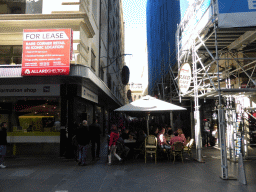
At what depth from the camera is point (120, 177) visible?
7090mm

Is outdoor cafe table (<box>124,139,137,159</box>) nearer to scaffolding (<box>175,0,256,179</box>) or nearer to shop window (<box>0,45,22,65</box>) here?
scaffolding (<box>175,0,256,179</box>)

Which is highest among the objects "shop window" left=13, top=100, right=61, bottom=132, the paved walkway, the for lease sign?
→ the for lease sign

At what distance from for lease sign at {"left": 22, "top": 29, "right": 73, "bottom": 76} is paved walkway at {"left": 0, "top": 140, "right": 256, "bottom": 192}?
366cm

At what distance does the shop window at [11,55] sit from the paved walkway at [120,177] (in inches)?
186

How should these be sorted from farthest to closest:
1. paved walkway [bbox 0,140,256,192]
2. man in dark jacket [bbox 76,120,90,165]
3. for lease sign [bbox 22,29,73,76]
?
man in dark jacket [bbox 76,120,90,165] → for lease sign [bbox 22,29,73,76] → paved walkway [bbox 0,140,256,192]

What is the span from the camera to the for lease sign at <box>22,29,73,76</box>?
8.82m

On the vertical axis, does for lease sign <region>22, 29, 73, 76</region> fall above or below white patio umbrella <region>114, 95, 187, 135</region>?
above

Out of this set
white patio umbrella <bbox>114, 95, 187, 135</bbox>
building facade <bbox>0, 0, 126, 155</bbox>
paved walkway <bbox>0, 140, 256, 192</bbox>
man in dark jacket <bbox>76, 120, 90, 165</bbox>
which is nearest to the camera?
paved walkway <bbox>0, 140, 256, 192</bbox>

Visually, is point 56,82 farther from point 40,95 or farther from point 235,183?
point 235,183

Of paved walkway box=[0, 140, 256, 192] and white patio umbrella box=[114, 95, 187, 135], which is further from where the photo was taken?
white patio umbrella box=[114, 95, 187, 135]

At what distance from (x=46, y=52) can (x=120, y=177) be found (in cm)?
556

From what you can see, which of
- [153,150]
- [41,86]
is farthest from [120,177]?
[41,86]

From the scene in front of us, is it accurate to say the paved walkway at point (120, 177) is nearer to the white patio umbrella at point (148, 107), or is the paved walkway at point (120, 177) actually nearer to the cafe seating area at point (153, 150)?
the cafe seating area at point (153, 150)

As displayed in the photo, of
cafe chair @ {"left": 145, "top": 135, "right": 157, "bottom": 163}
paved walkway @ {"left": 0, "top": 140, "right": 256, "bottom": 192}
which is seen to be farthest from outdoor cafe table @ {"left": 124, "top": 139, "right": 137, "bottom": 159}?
paved walkway @ {"left": 0, "top": 140, "right": 256, "bottom": 192}
